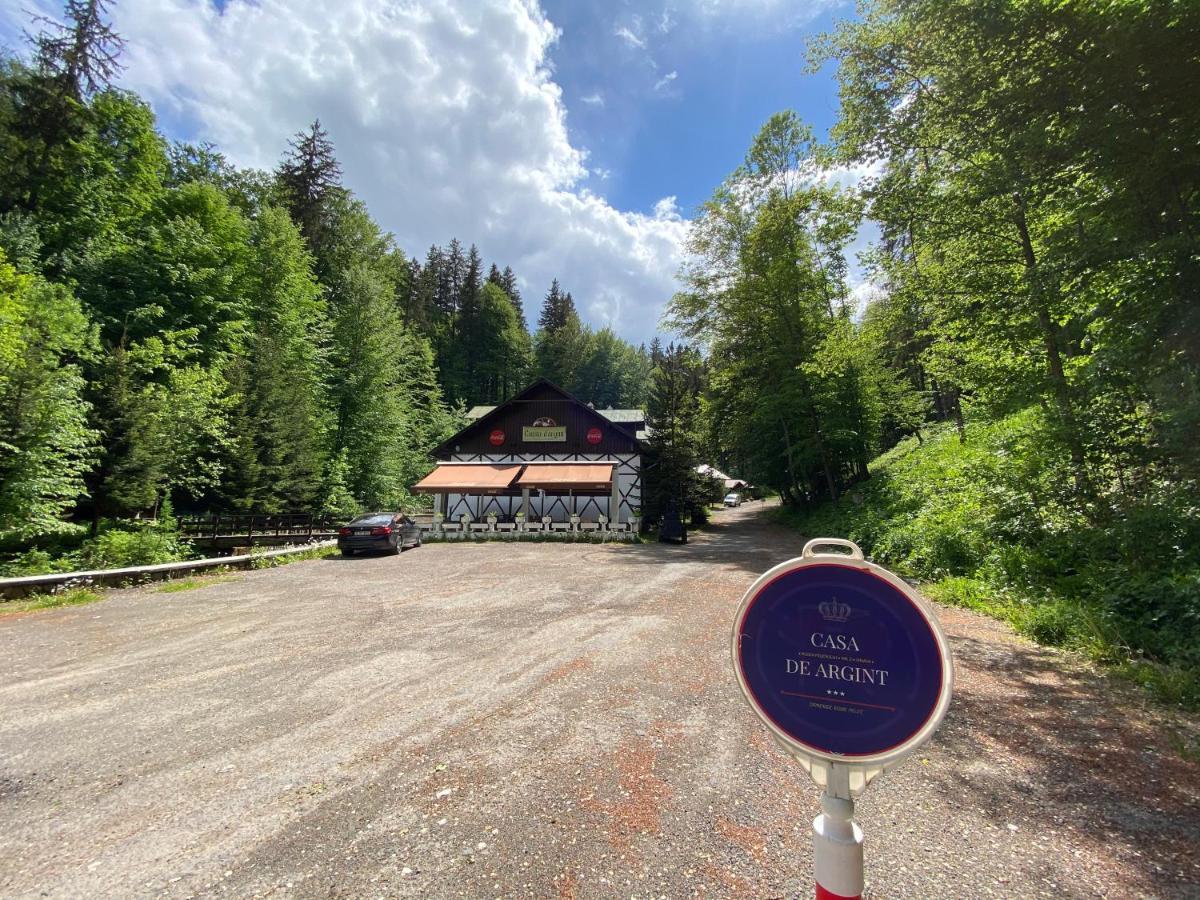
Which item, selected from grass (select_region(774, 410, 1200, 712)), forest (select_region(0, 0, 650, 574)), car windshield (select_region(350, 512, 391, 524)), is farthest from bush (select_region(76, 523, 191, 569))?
grass (select_region(774, 410, 1200, 712))

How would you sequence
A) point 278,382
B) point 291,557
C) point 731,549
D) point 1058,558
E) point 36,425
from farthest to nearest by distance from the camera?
point 278,382 → point 731,549 → point 291,557 → point 36,425 → point 1058,558

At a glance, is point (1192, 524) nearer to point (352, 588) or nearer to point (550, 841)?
point (550, 841)

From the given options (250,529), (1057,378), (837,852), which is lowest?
(250,529)

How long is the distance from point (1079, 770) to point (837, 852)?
3351mm

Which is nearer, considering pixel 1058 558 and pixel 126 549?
pixel 1058 558

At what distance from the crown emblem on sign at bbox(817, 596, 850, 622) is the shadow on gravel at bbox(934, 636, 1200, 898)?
94.0 inches

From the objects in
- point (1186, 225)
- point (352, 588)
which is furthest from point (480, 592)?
point (1186, 225)

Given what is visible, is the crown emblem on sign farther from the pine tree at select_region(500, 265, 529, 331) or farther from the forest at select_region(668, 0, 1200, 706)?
the pine tree at select_region(500, 265, 529, 331)

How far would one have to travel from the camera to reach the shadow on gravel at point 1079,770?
2.62m

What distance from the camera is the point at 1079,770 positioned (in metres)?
3.32

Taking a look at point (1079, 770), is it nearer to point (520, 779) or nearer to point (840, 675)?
point (840, 675)

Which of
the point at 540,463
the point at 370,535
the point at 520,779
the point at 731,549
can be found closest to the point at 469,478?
the point at 540,463

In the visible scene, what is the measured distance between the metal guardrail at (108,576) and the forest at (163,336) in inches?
34.9

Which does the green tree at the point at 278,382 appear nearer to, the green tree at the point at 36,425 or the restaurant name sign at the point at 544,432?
the green tree at the point at 36,425
